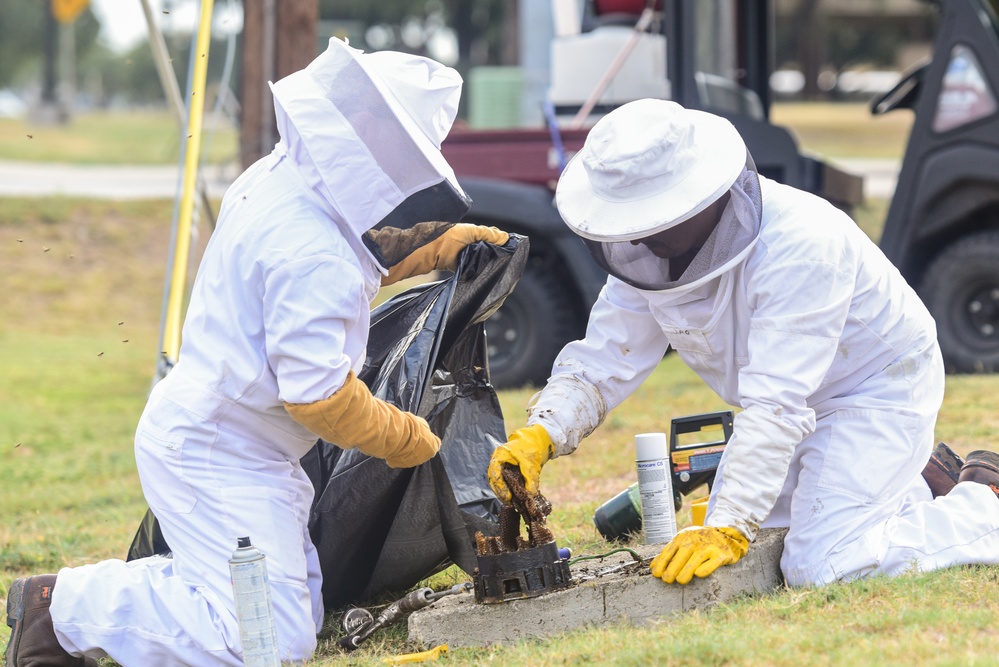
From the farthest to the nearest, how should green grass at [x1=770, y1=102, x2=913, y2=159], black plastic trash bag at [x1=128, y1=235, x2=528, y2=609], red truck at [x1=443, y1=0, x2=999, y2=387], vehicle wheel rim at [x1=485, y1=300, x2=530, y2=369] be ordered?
green grass at [x1=770, y1=102, x2=913, y2=159] < vehicle wheel rim at [x1=485, y1=300, x2=530, y2=369] < red truck at [x1=443, y1=0, x2=999, y2=387] < black plastic trash bag at [x1=128, y1=235, x2=528, y2=609]

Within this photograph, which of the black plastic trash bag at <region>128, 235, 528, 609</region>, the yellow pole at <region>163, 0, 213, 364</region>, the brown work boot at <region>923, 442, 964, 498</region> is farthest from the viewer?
the yellow pole at <region>163, 0, 213, 364</region>

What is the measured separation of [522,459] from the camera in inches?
132

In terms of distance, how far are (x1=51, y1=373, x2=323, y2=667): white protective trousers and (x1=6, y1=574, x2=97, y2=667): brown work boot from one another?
5 cm

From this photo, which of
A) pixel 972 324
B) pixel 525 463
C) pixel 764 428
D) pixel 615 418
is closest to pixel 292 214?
pixel 525 463

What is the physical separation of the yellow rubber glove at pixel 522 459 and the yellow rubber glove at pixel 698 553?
1.41 feet

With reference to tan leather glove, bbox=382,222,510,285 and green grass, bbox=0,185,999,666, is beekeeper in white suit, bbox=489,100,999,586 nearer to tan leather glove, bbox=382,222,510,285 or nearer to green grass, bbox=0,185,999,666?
green grass, bbox=0,185,999,666

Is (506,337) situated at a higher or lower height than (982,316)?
lower

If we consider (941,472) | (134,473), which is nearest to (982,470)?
(941,472)

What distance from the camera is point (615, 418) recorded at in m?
6.78

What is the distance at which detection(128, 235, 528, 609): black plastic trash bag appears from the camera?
349cm

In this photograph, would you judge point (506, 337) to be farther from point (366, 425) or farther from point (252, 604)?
point (252, 604)

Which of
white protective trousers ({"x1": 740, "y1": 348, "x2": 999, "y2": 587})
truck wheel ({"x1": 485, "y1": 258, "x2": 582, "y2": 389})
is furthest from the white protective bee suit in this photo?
truck wheel ({"x1": 485, "y1": 258, "x2": 582, "y2": 389})

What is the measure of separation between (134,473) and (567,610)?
3.94 m

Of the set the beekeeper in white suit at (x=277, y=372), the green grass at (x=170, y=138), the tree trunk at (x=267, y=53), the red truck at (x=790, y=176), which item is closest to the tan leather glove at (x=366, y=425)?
the beekeeper in white suit at (x=277, y=372)
